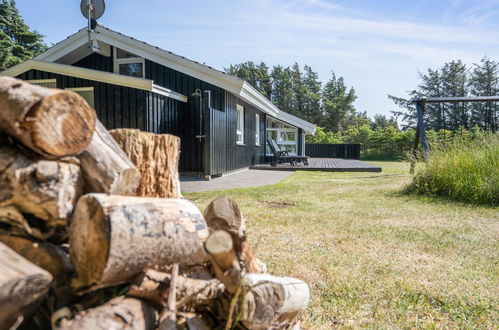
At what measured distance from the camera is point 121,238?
103cm

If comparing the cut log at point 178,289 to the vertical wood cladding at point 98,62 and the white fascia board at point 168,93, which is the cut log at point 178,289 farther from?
the vertical wood cladding at point 98,62

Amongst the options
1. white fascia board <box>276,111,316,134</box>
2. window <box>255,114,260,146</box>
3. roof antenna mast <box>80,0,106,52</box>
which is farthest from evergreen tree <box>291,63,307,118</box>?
roof antenna mast <box>80,0,106,52</box>

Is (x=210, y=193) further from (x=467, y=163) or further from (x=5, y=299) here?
(x=5, y=299)

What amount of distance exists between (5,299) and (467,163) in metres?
6.98

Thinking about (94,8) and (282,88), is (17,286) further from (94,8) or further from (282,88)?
(282,88)

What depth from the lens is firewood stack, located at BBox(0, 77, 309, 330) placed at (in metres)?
1.03

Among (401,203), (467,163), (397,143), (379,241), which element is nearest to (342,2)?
(467,163)

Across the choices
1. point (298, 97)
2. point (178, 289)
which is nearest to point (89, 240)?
point (178, 289)

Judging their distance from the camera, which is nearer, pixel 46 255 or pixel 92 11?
pixel 46 255

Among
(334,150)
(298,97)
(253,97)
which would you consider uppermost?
(298,97)

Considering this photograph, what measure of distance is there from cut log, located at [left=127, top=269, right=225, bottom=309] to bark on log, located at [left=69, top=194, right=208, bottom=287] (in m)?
0.04

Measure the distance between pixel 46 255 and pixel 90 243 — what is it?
0.63 feet

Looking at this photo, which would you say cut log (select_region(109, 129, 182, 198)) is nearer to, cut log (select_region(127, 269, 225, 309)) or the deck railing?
cut log (select_region(127, 269, 225, 309))

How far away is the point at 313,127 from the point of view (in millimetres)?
19469
